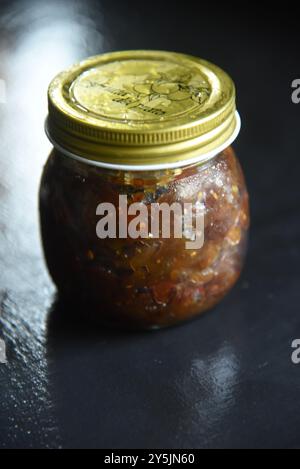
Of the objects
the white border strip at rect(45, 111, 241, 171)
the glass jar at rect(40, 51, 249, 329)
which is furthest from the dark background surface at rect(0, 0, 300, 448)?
the white border strip at rect(45, 111, 241, 171)

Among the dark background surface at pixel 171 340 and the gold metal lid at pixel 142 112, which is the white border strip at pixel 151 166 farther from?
the dark background surface at pixel 171 340

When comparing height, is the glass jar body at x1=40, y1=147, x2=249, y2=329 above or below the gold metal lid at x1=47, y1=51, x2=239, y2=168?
below

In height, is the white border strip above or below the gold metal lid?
below

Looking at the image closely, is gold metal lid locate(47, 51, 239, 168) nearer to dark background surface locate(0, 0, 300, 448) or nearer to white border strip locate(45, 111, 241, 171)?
white border strip locate(45, 111, 241, 171)

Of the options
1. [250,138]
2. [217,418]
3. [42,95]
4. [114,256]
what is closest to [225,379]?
[217,418]

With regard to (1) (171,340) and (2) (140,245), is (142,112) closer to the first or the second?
(2) (140,245)

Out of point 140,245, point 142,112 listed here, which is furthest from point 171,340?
point 142,112

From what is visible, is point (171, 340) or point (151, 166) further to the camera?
point (171, 340)
